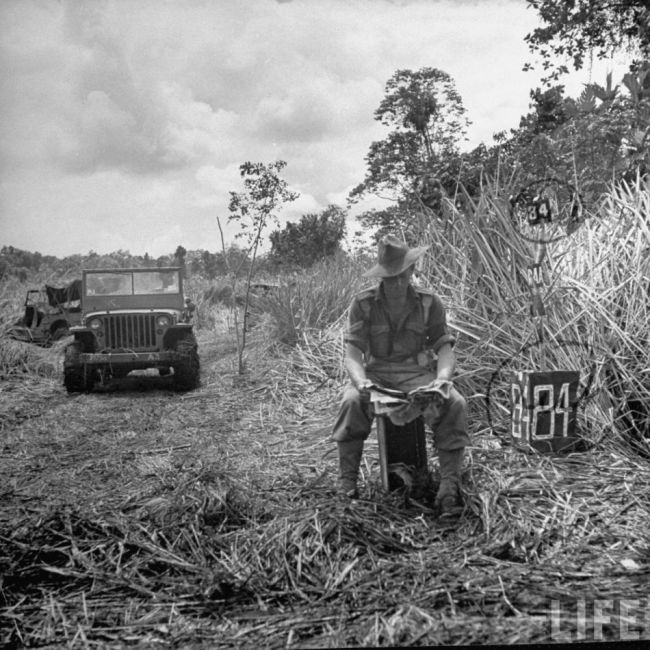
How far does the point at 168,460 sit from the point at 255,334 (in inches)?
260

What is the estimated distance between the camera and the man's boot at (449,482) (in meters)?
2.92

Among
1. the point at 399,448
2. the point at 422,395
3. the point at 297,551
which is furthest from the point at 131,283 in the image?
the point at 297,551

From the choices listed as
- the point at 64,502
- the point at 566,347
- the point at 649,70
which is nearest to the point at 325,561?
the point at 64,502

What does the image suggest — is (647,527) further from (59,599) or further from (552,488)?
(59,599)

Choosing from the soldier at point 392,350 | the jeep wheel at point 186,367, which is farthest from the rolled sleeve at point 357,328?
the jeep wheel at point 186,367

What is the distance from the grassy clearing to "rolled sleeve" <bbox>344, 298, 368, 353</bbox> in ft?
2.31

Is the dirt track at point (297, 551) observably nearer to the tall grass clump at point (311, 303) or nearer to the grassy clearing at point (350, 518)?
the grassy clearing at point (350, 518)

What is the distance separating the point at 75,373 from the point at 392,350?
15.9 ft

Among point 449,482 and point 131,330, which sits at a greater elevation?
point 131,330

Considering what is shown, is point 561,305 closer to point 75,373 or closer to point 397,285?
point 397,285

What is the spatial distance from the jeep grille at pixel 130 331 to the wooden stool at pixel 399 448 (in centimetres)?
523

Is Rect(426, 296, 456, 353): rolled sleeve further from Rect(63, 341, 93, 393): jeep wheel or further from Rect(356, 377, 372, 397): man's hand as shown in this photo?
Rect(63, 341, 93, 393): jeep wheel

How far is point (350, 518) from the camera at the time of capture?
270 centimetres

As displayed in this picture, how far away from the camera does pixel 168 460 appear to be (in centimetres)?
416
